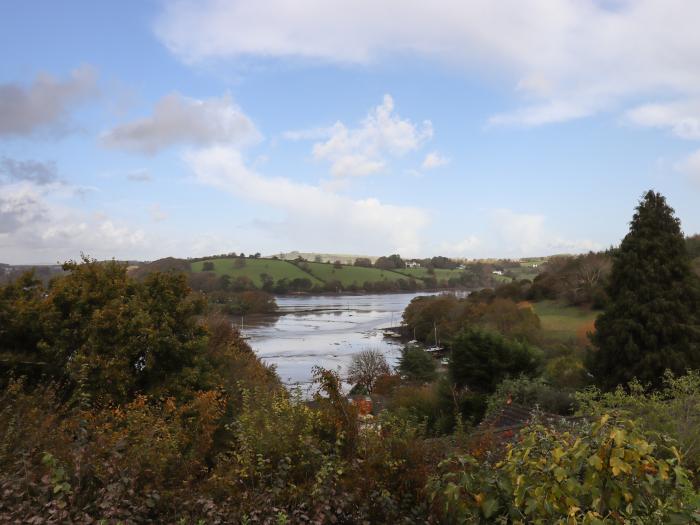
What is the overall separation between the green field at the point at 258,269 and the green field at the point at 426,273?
25353mm

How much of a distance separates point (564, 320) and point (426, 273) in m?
84.5

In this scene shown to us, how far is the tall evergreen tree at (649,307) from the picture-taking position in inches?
792

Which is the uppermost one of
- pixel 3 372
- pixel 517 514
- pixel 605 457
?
pixel 605 457

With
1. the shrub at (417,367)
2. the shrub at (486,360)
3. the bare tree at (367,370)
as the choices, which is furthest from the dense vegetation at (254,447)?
the bare tree at (367,370)

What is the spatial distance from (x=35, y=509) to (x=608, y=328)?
21888 millimetres

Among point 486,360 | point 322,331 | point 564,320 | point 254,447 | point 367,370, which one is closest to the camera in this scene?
point 254,447

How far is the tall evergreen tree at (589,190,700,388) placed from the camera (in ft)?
66.0

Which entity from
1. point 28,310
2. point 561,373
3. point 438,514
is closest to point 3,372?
point 28,310

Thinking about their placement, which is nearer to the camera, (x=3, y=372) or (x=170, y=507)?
(x=170, y=507)

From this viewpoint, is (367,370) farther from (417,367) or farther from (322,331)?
(322,331)

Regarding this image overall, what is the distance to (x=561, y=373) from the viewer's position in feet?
87.3

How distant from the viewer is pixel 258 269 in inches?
4446

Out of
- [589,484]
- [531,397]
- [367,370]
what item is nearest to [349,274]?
[367,370]

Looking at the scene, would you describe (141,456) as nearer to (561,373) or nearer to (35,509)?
(35,509)
